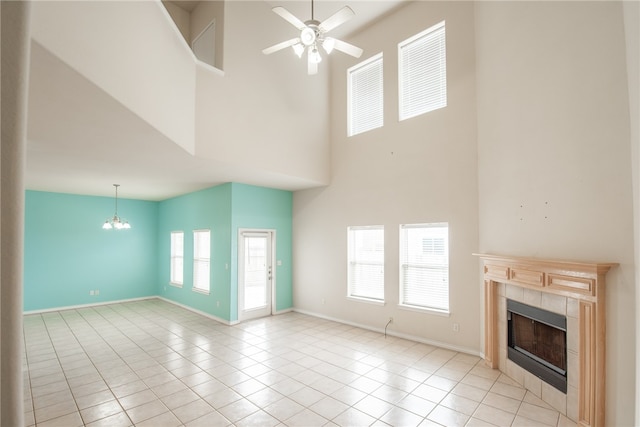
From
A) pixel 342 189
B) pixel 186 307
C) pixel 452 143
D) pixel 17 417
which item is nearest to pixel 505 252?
pixel 452 143

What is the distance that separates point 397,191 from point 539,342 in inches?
116

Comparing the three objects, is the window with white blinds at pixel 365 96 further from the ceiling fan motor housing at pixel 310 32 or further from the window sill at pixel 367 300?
the window sill at pixel 367 300

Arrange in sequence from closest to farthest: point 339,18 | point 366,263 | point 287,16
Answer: point 339,18 < point 287,16 < point 366,263

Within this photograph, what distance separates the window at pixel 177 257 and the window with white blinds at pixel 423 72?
630cm

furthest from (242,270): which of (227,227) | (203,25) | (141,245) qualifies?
(203,25)

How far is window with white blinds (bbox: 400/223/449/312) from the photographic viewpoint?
5129 mm

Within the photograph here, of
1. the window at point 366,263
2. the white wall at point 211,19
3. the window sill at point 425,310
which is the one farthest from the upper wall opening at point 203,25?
→ the window sill at point 425,310

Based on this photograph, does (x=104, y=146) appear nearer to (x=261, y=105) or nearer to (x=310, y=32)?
(x=261, y=105)

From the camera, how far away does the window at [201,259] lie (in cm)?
738

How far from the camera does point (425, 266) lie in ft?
17.5

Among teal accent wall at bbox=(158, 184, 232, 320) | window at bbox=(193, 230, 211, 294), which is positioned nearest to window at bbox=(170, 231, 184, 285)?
teal accent wall at bbox=(158, 184, 232, 320)

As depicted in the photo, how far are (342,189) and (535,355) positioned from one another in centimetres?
410

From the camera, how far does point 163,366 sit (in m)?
4.46

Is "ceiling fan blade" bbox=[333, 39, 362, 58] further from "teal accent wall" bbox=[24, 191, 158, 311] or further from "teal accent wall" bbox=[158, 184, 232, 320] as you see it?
"teal accent wall" bbox=[24, 191, 158, 311]
